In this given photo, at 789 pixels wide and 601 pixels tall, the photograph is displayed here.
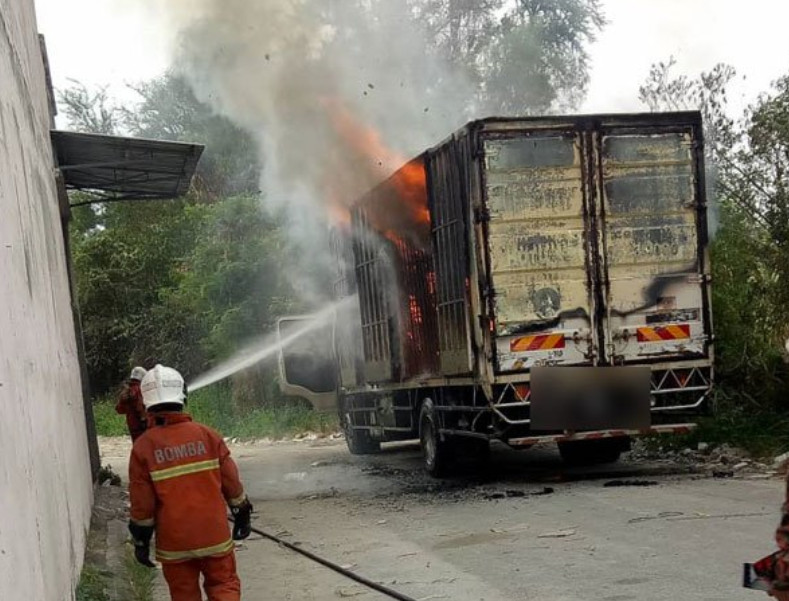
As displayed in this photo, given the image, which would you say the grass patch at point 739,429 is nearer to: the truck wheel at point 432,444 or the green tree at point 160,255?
the truck wheel at point 432,444

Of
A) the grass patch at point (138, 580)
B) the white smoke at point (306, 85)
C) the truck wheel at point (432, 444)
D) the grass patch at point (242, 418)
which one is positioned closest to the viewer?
the grass patch at point (138, 580)

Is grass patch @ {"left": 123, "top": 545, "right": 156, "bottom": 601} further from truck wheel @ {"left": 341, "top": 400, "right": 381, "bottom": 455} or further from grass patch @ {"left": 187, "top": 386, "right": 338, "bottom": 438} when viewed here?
grass patch @ {"left": 187, "top": 386, "right": 338, "bottom": 438}

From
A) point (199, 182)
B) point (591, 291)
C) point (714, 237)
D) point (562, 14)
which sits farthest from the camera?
point (199, 182)

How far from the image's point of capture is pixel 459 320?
1027cm

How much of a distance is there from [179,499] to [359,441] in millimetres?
11511

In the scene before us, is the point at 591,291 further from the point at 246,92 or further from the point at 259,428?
the point at 259,428

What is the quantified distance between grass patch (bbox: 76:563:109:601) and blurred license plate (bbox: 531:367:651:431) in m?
4.50

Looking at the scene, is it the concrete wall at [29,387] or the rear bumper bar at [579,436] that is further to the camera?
the rear bumper bar at [579,436]

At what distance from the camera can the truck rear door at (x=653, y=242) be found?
1009 centimetres

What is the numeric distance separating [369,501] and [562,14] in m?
19.6

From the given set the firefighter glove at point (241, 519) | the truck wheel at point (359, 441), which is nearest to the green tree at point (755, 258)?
the truck wheel at point (359, 441)

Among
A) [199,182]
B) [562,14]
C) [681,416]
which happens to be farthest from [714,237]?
[199,182]

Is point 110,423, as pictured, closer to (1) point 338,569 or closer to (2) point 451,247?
(2) point 451,247

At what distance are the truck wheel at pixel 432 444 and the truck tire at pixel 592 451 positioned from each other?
50.4 inches
